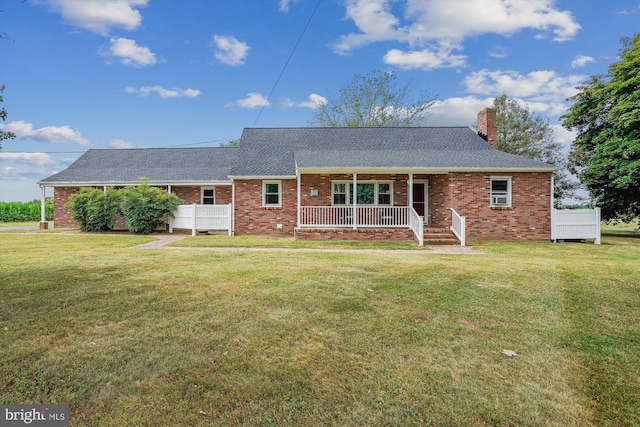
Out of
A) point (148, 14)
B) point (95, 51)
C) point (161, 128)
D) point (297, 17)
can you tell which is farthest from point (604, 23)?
point (161, 128)

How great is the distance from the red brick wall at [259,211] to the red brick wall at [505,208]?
738cm

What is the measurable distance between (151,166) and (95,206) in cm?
500

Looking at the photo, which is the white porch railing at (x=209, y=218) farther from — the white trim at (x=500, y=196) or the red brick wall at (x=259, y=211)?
the white trim at (x=500, y=196)

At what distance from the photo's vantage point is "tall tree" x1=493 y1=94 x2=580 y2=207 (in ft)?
94.2

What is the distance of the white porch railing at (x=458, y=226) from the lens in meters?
12.8

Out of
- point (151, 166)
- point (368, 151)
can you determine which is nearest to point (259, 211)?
point (368, 151)

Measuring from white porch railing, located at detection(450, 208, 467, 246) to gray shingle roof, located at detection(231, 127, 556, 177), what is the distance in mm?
2023

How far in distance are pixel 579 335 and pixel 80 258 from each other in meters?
10.3

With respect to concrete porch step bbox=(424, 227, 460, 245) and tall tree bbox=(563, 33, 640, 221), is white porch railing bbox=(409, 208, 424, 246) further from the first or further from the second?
tall tree bbox=(563, 33, 640, 221)

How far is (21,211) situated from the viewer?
3008 centimetres

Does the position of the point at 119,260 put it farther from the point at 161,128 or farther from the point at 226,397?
the point at 161,128

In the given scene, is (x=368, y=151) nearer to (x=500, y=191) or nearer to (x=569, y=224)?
(x=500, y=191)

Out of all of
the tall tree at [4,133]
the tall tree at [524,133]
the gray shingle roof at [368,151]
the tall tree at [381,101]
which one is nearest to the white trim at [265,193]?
the gray shingle roof at [368,151]

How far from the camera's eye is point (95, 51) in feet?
59.6
